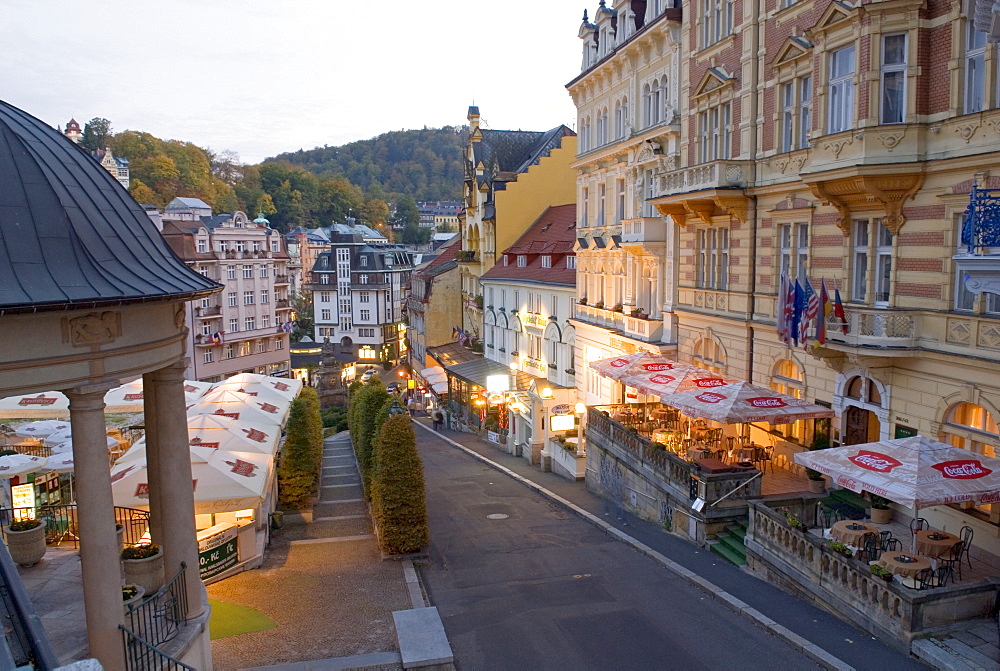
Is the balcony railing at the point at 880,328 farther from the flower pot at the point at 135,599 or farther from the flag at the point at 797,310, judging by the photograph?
the flower pot at the point at 135,599

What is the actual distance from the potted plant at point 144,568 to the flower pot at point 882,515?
13770 millimetres

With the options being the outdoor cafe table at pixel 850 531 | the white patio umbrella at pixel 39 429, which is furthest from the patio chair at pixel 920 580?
the white patio umbrella at pixel 39 429

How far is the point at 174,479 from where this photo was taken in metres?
11.2

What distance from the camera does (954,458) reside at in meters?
12.9

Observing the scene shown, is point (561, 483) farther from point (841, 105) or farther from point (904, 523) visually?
point (841, 105)

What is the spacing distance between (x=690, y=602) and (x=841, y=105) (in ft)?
36.5

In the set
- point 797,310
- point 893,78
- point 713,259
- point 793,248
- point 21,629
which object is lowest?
point 21,629

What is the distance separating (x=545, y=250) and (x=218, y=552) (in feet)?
99.2

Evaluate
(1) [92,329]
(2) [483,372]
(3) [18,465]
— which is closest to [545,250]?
(2) [483,372]

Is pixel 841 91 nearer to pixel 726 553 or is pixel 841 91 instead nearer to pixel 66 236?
pixel 726 553

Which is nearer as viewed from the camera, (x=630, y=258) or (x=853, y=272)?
(x=853, y=272)

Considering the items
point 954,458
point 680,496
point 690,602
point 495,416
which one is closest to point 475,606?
point 690,602

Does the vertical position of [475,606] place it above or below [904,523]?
below

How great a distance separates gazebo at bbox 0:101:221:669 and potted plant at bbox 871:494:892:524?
43.6 feet
